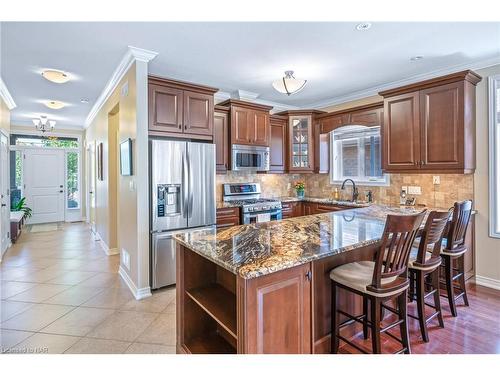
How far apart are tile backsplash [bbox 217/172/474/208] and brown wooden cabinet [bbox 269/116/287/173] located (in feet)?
1.14

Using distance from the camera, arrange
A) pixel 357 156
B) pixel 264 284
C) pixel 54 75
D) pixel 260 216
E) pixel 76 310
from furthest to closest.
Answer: pixel 357 156
pixel 260 216
pixel 54 75
pixel 76 310
pixel 264 284

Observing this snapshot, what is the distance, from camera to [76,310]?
285 centimetres

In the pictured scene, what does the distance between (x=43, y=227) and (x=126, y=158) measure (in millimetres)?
5567

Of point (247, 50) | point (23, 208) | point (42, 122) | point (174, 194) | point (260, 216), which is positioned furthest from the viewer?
point (23, 208)

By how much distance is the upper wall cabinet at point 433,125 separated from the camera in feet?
10.7

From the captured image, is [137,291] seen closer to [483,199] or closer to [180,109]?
[180,109]

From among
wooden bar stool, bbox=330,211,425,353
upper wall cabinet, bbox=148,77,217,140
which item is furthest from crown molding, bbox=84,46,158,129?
wooden bar stool, bbox=330,211,425,353

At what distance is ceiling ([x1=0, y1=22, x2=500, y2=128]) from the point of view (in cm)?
261

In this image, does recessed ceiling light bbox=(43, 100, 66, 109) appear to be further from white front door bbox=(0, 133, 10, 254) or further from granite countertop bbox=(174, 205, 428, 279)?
granite countertop bbox=(174, 205, 428, 279)

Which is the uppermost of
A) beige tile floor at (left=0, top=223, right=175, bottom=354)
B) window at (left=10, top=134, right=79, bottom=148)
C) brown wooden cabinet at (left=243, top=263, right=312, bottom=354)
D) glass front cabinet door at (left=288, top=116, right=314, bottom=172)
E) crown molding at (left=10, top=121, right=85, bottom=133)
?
crown molding at (left=10, top=121, right=85, bottom=133)

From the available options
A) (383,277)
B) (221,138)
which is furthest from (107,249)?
(383,277)

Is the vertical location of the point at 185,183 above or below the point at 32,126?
below
